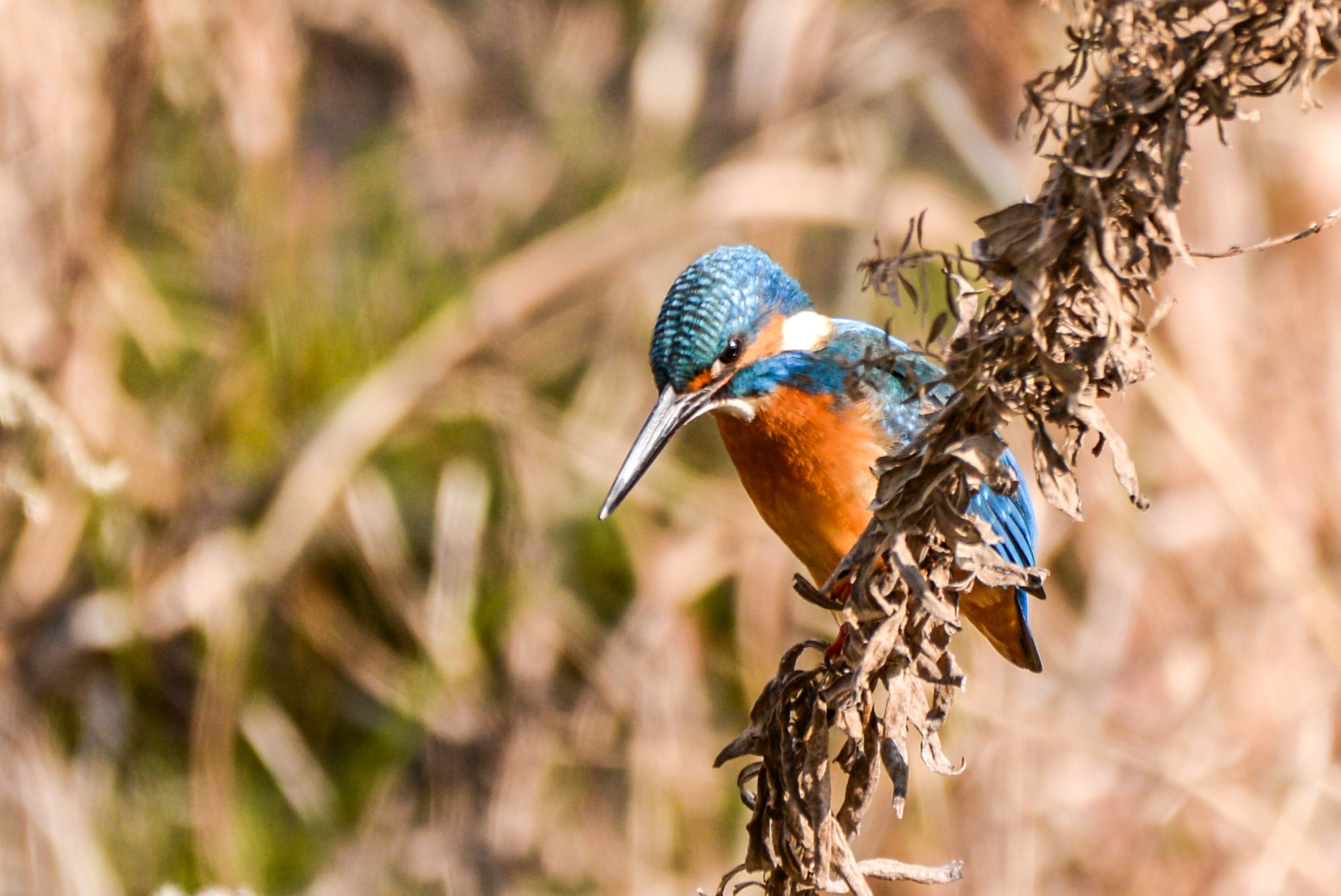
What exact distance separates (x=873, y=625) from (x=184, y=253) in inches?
142

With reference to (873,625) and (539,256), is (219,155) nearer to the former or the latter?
(539,256)

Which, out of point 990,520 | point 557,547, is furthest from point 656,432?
point 557,547

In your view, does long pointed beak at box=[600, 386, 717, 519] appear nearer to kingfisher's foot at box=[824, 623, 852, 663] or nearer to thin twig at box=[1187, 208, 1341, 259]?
kingfisher's foot at box=[824, 623, 852, 663]

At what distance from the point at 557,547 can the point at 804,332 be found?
1.91 meters

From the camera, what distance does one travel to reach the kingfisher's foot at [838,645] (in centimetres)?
123

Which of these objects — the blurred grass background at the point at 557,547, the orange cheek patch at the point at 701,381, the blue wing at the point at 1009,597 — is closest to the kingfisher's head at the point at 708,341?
the orange cheek patch at the point at 701,381

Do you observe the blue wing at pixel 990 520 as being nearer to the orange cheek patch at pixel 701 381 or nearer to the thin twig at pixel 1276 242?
the orange cheek patch at pixel 701 381

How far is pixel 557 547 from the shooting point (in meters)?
4.02

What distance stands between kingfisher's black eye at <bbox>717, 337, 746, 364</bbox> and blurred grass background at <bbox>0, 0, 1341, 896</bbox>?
5.61ft

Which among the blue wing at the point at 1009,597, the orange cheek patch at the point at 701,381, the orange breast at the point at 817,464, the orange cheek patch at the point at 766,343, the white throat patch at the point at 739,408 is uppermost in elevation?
the orange cheek patch at the point at 766,343

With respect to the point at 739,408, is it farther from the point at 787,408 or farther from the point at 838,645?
the point at 838,645

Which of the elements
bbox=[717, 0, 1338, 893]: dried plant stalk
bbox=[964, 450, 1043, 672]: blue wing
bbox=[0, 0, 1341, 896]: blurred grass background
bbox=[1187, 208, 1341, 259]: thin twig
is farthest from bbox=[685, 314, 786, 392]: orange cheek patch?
bbox=[0, 0, 1341, 896]: blurred grass background

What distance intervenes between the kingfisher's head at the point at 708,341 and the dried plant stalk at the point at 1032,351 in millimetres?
750

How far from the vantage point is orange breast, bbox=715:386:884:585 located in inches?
85.1
